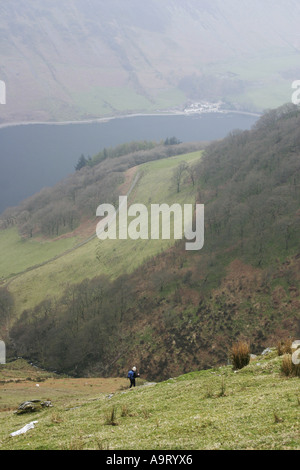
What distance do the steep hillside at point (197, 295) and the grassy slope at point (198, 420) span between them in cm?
3826

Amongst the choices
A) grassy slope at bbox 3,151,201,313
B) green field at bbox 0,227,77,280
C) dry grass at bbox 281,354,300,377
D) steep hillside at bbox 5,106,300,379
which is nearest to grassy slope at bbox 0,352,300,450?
dry grass at bbox 281,354,300,377

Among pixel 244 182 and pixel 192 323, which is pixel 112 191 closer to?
pixel 244 182

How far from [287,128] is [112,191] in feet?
221

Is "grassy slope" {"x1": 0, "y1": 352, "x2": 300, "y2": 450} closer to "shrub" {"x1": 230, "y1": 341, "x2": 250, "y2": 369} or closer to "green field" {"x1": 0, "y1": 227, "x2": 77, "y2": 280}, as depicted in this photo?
"shrub" {"x1": 230, "y1": 341, "x2": 250, "y2": 369}

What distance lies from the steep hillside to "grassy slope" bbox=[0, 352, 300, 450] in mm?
38256

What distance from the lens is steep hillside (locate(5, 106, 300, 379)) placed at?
196 ft

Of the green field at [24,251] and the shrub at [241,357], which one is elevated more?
the green field at [24,251]

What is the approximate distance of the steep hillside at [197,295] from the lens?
5978 centimetres

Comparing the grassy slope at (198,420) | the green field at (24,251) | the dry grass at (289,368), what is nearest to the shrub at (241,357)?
the grassy slope at (198,420)

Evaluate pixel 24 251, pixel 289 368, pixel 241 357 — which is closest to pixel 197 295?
pixel 241 357

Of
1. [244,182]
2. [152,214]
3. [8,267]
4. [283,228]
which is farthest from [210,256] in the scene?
[8,267]

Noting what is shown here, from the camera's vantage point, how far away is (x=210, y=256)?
249ft

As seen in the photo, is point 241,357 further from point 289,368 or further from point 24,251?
point 24,251

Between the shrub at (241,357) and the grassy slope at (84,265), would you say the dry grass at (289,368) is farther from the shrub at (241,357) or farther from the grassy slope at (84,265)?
the grassy slope at (84,265)
